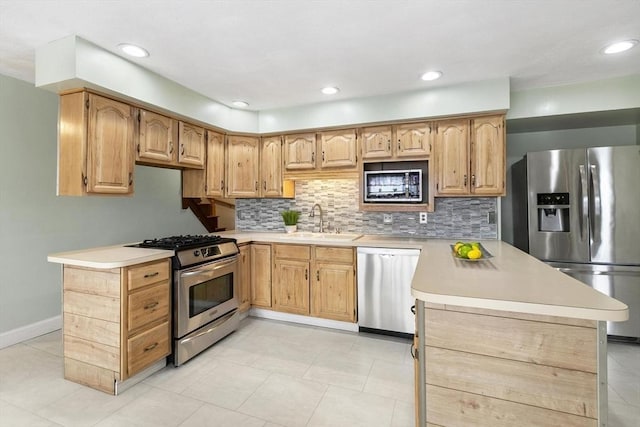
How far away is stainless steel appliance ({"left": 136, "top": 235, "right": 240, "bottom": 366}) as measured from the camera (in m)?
2.46

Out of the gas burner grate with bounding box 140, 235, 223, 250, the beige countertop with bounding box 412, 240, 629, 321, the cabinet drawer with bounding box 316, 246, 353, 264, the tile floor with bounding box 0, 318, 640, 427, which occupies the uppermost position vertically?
the gas burner grate with bounding box 140, 235, 223, 250

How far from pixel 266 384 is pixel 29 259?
8.67 ft

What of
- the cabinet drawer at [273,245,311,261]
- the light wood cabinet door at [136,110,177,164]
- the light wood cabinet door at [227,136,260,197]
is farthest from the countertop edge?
the light wood cabinet door at [227,136,260,197]

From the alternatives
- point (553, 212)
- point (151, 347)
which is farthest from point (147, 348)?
point (553, 212)

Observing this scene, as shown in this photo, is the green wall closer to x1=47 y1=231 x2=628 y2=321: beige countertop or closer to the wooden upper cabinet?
x1=47 y1=231 x2=628 y2=321: beige countertop

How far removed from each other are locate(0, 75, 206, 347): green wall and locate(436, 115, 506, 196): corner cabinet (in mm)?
3690

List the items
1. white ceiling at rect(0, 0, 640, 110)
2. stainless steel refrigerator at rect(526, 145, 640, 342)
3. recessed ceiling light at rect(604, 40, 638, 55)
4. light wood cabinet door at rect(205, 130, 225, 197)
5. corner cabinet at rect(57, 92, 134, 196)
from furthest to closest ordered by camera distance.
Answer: light wood cabinet door at rect(205, 130, 225, 197)
stainless steel refrigerator at rect(526, 145, 640, 342)
corner cabinet at rect(57, 92, 134, 196)
recessed ceiling light at rect(604, 40, 638, 55)
white ceiling at rect(0, 0, 640, 110)

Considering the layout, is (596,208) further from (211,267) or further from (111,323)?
(111,323)

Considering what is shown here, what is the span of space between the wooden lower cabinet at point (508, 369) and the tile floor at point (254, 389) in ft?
2.45

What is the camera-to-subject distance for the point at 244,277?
3.43 metres

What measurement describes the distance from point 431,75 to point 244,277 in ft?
9.14

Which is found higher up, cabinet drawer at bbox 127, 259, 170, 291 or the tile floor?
cabinet drawer at bbox 127, 259, 170, 291

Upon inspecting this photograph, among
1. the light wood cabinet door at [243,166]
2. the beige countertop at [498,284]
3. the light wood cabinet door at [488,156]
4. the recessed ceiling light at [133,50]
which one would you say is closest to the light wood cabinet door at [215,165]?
the light wood cabinet door at [243,166]

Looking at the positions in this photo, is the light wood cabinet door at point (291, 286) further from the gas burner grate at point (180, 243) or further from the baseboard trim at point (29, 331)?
the baseboard trim at point (29, 331)
